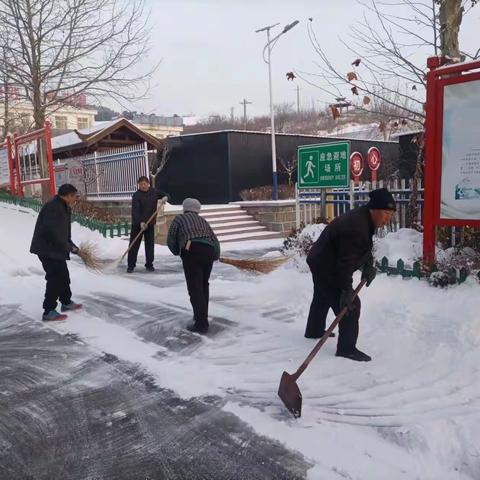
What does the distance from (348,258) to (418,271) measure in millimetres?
1931

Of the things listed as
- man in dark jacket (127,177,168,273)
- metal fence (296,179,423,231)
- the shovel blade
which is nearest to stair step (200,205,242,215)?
metal fence (296,179,423,231)

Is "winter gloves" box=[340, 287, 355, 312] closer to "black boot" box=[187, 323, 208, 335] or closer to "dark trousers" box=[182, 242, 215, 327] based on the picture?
"dark trousers" box=[182, 242, 215, 327]

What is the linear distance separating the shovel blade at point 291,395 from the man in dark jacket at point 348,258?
2.84 ft

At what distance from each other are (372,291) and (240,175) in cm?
1309

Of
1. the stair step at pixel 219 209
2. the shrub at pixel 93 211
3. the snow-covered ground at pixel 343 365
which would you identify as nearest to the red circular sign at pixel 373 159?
the snow-covered ground at pixel 343 365

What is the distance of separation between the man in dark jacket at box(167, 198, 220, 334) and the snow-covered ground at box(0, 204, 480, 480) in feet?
1.14

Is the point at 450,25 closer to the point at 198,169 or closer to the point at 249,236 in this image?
the point at 249,236

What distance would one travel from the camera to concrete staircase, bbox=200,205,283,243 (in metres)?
13.3

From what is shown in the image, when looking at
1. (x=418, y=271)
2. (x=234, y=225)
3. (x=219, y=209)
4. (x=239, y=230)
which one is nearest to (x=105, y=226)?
(x=239, y=230)

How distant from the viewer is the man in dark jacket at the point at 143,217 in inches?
341

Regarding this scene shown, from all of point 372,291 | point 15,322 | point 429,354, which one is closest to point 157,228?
point 15,322

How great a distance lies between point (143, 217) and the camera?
344 inches

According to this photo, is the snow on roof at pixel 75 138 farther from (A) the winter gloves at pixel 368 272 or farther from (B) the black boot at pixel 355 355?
(B) the black boot at pixel 355 355

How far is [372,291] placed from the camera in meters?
5.65
